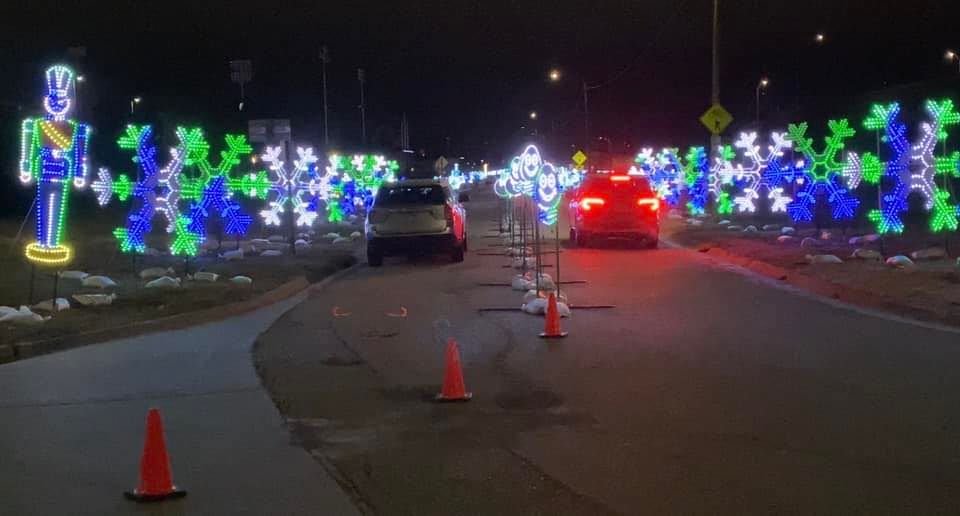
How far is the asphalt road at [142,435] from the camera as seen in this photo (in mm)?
7027

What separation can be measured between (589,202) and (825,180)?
20.1 ft

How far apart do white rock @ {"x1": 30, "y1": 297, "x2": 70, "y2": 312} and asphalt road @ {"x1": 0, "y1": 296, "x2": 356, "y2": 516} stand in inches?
91.8

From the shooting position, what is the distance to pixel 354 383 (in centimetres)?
1071

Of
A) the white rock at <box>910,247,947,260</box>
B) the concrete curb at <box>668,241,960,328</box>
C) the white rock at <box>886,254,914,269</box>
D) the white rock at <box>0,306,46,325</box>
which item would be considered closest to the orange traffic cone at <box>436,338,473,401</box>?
the white rock at <box>0,306,46,325</box>

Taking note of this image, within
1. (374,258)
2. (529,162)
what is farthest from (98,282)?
(529,162)

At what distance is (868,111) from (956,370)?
2771 centimetres

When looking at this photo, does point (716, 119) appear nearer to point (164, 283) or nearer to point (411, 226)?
point (411, 226)

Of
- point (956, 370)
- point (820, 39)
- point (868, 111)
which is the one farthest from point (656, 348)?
point (820, 39)

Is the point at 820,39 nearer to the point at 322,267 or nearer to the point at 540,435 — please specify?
the point at 322,267

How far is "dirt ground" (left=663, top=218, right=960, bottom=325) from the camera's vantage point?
15172 mm

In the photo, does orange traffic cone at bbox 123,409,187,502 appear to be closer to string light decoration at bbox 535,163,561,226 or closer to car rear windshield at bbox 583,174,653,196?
string light decoration at bbox 535,163,561,226

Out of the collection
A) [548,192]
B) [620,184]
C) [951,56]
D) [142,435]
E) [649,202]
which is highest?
[951,56]

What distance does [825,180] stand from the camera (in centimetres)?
2861

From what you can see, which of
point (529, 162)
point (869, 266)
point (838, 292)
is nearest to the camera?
point (838, 292)
